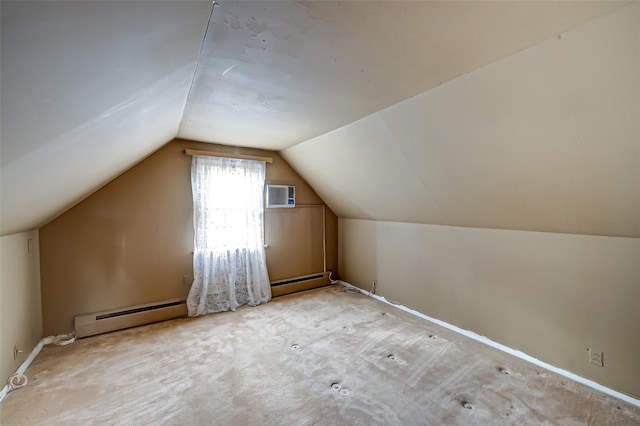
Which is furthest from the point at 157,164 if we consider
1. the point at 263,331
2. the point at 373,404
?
the point at 373,404

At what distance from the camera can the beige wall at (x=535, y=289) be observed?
192 cm

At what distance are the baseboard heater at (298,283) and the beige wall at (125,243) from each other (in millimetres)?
1244

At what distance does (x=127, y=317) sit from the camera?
2988 mm

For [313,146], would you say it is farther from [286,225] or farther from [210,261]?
[210,261]

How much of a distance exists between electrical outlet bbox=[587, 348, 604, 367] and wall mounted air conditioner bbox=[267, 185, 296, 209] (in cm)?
343

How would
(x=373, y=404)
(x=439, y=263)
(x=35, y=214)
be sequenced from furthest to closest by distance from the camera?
(x=439, y=263), (x=35, y=214), (x=373, y=404)

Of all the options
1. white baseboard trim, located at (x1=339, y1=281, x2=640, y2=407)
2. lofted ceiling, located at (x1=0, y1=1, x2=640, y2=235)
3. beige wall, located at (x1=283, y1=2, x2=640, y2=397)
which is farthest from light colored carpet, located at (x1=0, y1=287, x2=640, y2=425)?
lofted ceiling, located at (x1=0, y1=1, x2=640, y2=235)

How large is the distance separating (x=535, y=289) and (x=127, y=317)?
4.11 meters

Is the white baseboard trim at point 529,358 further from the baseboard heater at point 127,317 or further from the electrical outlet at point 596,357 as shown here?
the baseboard heater at point 127,317

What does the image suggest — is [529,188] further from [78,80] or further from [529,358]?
[78,80]

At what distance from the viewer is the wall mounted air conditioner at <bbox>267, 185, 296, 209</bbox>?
3.94 metres

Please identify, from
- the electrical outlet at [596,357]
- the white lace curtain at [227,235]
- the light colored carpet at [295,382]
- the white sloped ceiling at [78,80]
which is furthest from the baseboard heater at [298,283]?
the electrical outlet at [596,357]

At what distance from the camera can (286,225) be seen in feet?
13.6

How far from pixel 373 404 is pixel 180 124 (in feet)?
9.71
